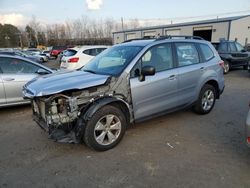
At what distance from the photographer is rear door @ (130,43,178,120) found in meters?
3.99

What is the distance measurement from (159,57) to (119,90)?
1.16 m

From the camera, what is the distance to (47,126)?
3.53m

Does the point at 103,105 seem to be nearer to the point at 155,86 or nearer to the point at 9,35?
the point at 155,86

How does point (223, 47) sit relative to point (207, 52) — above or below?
below

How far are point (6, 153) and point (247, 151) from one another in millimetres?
3976

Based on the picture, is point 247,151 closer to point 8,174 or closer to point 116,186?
point 116,186

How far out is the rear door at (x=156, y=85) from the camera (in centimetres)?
399

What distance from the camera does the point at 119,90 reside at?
3.77 metres

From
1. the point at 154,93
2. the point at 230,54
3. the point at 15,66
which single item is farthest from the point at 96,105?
the point at 230,54

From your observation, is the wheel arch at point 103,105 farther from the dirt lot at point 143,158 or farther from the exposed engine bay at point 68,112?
the dirt lot at point 143,158

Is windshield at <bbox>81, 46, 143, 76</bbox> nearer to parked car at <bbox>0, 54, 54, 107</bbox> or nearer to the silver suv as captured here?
the silver suv

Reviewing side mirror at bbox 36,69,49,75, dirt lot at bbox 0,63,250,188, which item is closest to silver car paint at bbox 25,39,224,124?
dirt lot at bbox 0,63,250,188

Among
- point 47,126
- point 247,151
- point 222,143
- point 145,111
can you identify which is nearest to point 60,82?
point 47,126

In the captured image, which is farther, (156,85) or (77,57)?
(77,57)
